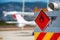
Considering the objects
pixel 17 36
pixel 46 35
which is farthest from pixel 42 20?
pixel 17 36

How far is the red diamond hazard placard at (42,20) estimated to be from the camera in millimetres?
6082

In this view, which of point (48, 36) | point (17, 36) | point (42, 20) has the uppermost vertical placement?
point (42, 20)

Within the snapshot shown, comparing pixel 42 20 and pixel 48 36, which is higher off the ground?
pixel 42 20

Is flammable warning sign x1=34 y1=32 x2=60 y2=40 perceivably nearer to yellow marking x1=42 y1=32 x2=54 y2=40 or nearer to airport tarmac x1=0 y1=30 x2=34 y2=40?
yellow marking x1=42 y1=32 x2=54 y2=40

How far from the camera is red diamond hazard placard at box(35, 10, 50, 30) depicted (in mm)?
6082

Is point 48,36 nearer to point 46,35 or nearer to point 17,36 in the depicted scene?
point 46,35

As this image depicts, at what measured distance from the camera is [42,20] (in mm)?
6191

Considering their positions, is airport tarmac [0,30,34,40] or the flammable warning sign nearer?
the flammable warning sign

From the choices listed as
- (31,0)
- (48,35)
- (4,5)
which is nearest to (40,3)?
(31,0)

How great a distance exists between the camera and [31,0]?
4559 centimetres

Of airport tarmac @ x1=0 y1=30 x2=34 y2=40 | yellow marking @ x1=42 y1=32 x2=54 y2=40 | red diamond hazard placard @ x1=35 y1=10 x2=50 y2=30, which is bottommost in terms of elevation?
airport tarmac @ x1=0 y1=30 x2=34 y2=40

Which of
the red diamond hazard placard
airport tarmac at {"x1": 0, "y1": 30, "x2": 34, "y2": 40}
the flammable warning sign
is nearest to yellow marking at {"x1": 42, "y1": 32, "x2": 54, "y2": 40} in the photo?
the flammable warning sign

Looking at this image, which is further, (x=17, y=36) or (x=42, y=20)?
(x=17, y=36)

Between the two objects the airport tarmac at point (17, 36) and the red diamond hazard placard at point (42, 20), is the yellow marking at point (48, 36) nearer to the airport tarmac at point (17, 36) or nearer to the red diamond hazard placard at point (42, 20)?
the red diamond hazard placard at point (42, 20)
